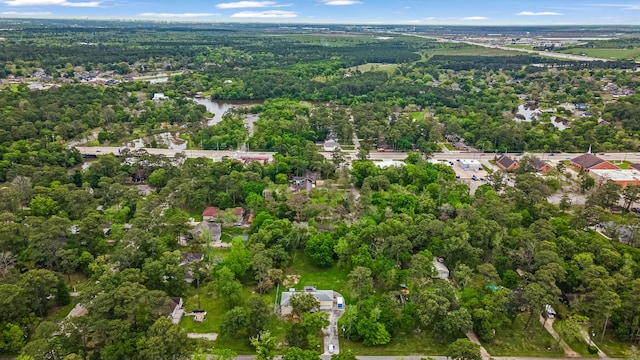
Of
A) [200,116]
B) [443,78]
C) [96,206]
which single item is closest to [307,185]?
[96,206]

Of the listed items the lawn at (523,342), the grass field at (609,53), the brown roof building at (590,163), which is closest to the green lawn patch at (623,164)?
the brown roof building at (590,163)

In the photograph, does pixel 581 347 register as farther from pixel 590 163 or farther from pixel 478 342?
pixel 590 163

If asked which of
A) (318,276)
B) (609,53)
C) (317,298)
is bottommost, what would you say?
(318,276)

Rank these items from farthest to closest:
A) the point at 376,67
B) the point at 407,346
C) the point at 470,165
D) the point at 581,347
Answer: the point at 376,67, the point at 470,165, the point at 581,347, the point at 407,346

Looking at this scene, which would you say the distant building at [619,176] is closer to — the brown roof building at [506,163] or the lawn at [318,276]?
the brown roof building at [506,163]

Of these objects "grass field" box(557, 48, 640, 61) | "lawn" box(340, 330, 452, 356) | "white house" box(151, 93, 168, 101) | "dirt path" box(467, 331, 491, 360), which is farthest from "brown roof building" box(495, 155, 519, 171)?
"grass field" box(557, 48, 640, 61)

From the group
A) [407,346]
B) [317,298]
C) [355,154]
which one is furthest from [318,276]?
[355,154]

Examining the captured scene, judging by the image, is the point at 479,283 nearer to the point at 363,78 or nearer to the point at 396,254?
the point at 396,254
